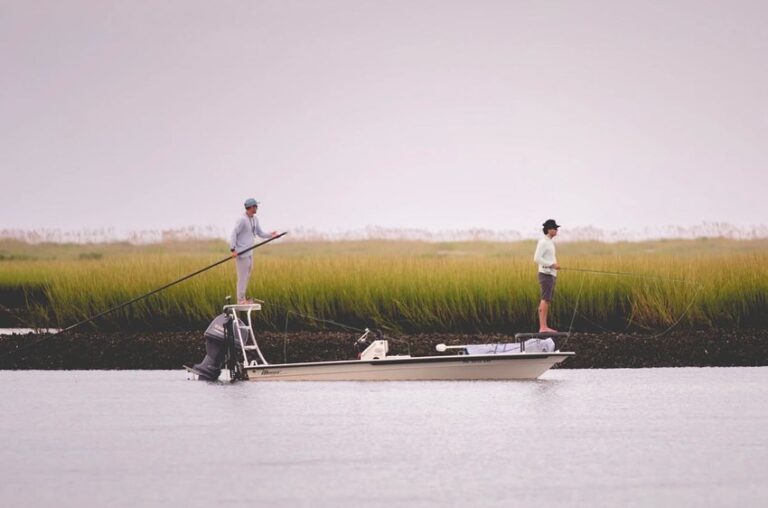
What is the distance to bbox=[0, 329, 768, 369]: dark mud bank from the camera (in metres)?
23.6

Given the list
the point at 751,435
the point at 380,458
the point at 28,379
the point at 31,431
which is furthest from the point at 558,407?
the point at 28,379

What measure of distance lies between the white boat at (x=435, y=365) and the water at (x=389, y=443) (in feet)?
0.66

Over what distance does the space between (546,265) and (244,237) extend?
402cm

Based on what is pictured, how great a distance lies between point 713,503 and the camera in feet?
36.2

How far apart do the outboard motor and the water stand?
1.45 feet

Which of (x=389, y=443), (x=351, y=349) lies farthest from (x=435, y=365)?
(x=389, y=443)

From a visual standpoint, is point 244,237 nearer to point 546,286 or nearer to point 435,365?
point 435,365

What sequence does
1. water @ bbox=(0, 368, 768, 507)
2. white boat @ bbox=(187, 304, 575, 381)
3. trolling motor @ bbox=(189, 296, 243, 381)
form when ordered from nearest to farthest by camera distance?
water @ bbox=(0, 368, 768, 507) < white boat @ bbox=(187, 304, 575, 381) < trolling motor @ bbox=(189, 296, 243, 381)

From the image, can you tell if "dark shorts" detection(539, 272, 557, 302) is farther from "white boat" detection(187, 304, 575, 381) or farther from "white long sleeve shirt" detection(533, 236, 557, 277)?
"white boat" detection(187, 304, 575, 381)

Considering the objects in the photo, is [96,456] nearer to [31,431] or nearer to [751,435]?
[31,431]

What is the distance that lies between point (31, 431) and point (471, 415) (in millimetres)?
4403

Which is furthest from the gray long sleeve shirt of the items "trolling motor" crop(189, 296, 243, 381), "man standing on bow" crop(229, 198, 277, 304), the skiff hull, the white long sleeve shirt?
the white long sleeve shirt

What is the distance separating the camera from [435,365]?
64.3 ft

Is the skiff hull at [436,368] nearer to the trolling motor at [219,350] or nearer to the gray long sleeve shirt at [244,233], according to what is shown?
the trolling motor at [219,350]
